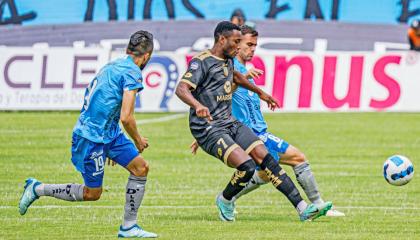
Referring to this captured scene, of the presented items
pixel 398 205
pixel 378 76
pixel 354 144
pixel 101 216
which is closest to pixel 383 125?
pixel 378 76

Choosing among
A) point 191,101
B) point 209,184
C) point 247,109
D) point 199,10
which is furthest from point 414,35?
point 191,101

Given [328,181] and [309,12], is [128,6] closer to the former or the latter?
[309,12]

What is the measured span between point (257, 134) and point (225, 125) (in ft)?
3.82

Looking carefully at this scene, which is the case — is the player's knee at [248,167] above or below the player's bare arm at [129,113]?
below

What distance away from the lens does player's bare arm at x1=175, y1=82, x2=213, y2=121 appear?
11.6m

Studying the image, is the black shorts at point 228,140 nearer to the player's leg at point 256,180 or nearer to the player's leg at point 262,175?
the player's leg at point 262,175

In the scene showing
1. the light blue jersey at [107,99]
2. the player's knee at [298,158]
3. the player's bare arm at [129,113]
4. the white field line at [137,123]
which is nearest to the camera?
the player's bare arm at [129,113]

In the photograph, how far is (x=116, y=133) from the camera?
38.5 ft

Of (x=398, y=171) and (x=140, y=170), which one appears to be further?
(x=398, y=171)

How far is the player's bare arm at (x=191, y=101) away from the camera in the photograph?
11.6m

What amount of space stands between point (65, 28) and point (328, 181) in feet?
65.8

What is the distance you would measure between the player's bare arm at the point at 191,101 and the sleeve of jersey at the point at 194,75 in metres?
0.07

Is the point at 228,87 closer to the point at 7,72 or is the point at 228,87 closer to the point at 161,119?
the point at 161,119

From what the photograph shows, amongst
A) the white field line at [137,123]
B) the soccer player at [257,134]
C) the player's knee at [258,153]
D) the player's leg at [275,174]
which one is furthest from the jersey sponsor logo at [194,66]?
the white field line at [137,123]
